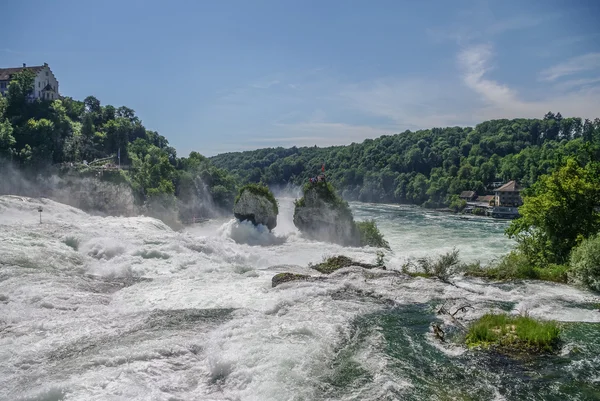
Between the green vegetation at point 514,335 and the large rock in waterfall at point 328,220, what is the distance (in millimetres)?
31751

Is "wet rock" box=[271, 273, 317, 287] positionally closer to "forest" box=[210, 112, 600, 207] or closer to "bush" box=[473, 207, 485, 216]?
"bush" box=[473, 207, 485, 216]

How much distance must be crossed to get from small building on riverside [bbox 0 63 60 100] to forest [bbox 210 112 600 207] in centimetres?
8024

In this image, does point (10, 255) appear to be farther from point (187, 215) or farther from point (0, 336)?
point (187, 215)

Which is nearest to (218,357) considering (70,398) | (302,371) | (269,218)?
(302,371)

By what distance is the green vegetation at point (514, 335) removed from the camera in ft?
39.9

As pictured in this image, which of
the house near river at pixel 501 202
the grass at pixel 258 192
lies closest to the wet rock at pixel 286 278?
the grass at pixel 258 192

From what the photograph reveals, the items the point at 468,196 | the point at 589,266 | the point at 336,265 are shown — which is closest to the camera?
the point at 589,266

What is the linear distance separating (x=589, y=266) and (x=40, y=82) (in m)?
81.6

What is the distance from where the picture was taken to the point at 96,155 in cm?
6969

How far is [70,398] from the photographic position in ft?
31.0

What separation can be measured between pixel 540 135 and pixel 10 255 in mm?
177569

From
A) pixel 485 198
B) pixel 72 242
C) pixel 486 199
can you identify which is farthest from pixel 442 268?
pixel 485 198

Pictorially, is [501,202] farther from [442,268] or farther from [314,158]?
[314,158]

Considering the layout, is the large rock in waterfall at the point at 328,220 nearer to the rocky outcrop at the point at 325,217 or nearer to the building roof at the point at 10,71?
the rocky outcrop at the point at 325,217
